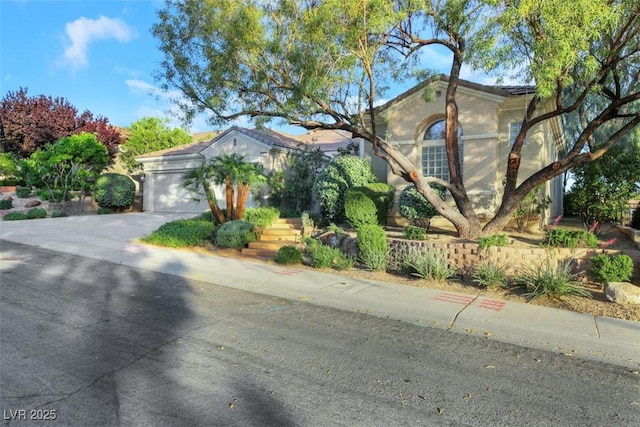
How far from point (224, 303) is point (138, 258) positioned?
4.77m

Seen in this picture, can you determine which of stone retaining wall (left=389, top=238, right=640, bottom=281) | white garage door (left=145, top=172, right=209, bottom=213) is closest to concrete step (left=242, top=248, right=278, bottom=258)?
stone retaining wall (left=389, top=238, right=640, bottom=281)

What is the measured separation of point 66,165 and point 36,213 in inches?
146

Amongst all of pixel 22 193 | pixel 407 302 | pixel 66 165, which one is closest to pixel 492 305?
pixel 407 302

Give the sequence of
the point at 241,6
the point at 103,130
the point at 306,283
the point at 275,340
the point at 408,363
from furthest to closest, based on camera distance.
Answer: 1. the point at 103,130
2. the point at 241,6
3. the point at 306,283
4. the point at 275,340
5. the point at 408,363

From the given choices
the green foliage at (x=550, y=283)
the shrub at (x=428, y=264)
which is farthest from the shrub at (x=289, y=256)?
the green foliage at (x=550, y=283)

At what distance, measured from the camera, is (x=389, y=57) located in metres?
10.5

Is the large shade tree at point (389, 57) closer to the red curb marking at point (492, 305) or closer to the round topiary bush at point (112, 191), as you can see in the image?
the red curb marking at point (492, 305)

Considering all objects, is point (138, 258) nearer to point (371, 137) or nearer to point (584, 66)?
point (371, 137)

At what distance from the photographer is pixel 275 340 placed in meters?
4.98

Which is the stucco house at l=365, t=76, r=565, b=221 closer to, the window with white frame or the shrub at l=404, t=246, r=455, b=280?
the window with white frame

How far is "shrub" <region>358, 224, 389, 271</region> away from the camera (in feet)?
30.3

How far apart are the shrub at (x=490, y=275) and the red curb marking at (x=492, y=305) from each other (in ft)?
2.47

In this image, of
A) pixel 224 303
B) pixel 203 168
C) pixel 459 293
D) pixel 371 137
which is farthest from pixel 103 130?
pixel 459 293

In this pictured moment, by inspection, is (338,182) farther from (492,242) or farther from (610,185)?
(610,185)
